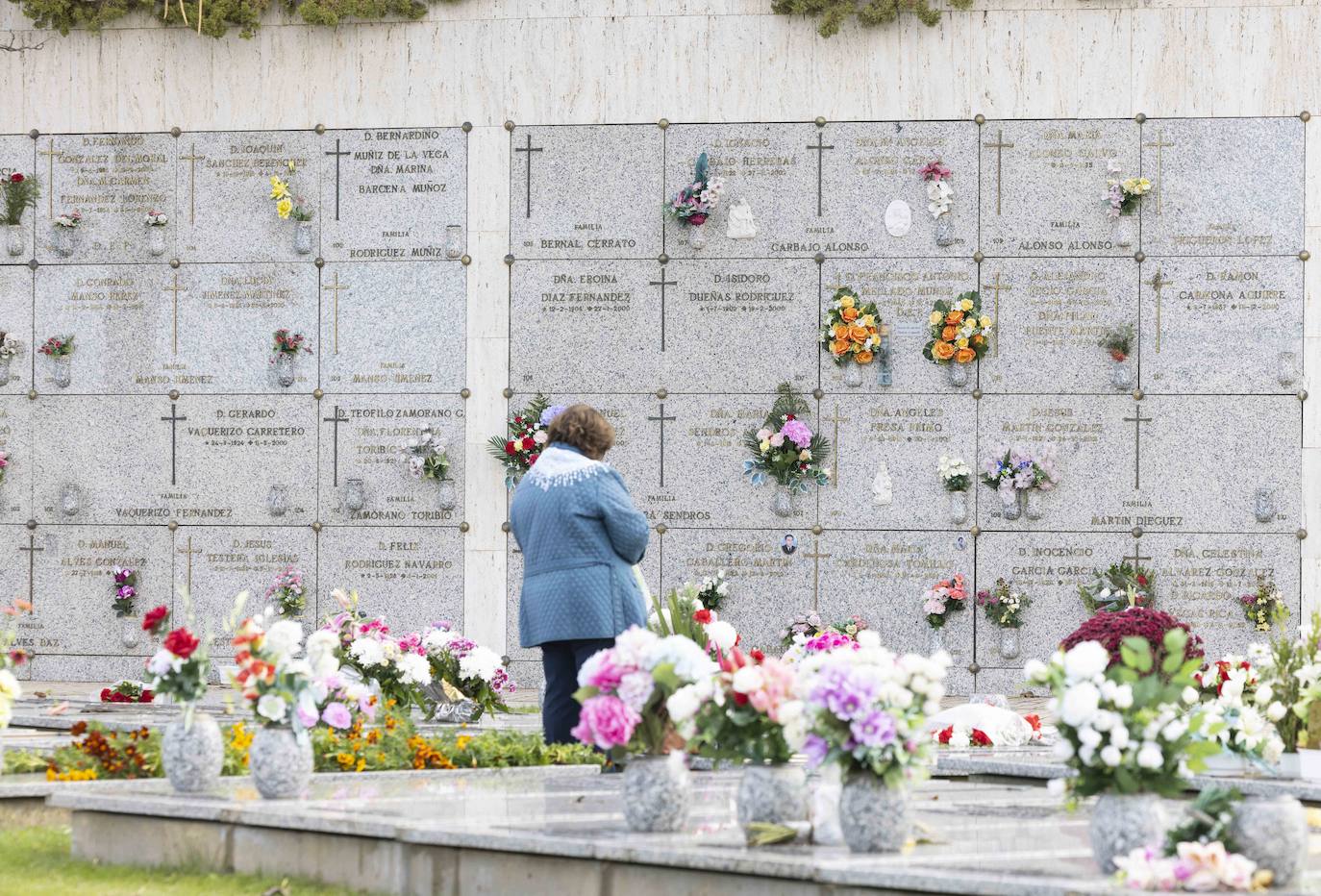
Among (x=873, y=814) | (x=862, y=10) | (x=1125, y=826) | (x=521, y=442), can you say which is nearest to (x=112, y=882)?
(x=873, y=814)

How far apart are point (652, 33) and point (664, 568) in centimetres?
367

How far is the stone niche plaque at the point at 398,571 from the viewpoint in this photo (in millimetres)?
12523

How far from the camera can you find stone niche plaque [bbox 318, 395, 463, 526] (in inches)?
495

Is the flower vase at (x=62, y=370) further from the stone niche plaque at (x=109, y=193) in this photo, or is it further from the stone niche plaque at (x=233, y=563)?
the stone niche plaque at (x=233, y=563)

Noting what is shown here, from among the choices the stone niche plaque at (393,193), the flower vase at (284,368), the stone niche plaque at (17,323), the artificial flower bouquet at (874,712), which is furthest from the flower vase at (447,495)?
the artificial flower bouquet at (874,712)

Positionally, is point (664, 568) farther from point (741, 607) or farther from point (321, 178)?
point (321, 178)

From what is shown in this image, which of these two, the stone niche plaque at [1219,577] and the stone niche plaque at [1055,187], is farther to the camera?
the stone niche plaque at [1055,187]

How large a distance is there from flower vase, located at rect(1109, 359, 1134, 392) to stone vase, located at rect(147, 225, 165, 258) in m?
6.55

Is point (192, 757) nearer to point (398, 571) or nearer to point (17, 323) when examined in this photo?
point (398, 571)

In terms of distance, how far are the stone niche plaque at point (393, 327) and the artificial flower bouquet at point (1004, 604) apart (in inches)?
152

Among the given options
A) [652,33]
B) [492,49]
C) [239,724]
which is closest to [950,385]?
[652,33]

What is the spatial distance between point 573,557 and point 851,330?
195 inches

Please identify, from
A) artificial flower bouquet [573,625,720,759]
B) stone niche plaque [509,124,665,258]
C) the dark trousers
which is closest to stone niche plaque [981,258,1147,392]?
stone niche plaque [509,124,665,258]

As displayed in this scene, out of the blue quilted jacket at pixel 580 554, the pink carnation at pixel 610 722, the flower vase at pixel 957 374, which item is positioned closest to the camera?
the pink carnation at pixel 610 722
